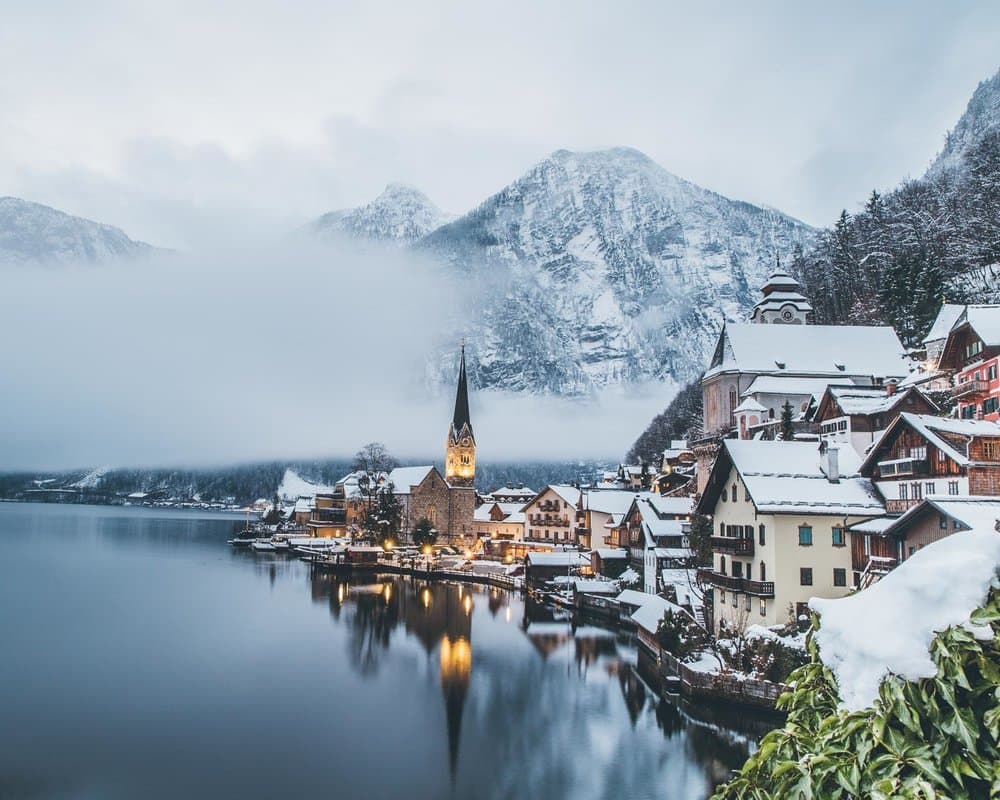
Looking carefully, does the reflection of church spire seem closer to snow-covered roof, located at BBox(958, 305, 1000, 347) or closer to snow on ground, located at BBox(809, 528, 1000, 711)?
snow on ground, located at BBox(809, 528, 1000, 711)

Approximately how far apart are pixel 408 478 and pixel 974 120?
134091 millimetres

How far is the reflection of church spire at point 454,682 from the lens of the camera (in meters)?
30.0

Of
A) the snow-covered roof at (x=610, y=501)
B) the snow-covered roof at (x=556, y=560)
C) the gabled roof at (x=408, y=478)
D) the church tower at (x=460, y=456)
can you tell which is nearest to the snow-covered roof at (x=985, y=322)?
the snow-covered roof at (x=610, y=501)

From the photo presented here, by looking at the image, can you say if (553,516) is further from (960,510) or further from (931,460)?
(960,510)

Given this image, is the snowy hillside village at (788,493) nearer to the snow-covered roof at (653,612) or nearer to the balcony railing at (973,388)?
the balcony railing at (973,388)

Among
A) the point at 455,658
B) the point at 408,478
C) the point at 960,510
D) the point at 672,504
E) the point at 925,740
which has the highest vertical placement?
the point at 925,740

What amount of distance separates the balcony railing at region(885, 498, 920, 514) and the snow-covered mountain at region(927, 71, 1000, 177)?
12610 centimetres

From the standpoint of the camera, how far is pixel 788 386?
61062mm

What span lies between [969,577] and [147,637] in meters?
54.9

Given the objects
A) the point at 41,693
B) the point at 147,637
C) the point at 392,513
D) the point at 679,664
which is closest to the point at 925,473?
the point at 679,664

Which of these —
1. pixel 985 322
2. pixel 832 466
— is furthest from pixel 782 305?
pixel 832 466

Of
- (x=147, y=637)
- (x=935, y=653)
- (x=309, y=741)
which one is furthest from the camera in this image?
(x=147, y=637)

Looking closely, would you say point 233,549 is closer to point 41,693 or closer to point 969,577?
point 41,693

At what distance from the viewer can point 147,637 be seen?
163 ft
